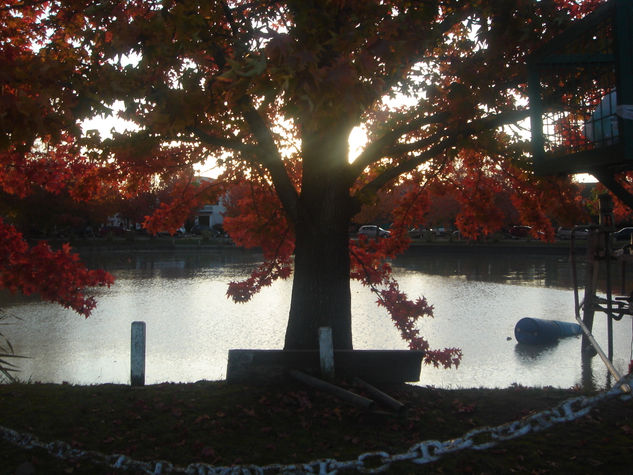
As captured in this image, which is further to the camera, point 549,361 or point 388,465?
point 549,361

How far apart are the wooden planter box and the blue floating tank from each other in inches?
299

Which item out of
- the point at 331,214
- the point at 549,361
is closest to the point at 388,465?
the point at 331,214

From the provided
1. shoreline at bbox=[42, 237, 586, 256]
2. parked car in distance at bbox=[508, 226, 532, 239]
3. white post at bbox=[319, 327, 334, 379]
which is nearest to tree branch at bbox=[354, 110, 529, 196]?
white post at bbox=[319, 327, 334, 379]

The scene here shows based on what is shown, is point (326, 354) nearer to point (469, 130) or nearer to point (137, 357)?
point (137, 357)

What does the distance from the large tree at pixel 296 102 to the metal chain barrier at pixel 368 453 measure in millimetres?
2321

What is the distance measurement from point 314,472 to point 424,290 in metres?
18.8

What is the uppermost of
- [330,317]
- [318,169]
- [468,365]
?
[318,169]

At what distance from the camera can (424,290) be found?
22281 millimetres

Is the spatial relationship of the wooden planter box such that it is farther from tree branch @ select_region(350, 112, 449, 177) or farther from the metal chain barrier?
tree branch @ select_region(350, 112, 449, 177)

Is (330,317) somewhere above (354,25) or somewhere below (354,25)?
below

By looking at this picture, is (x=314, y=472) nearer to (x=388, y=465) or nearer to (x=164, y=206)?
(x=388, y=465)

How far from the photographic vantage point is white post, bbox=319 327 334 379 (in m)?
5.59

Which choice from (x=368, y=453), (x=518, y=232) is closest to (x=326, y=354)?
(x=368, y=453)

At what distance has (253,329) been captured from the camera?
1420cm
